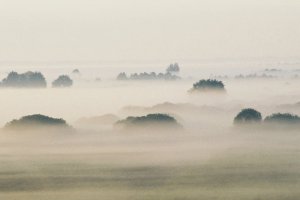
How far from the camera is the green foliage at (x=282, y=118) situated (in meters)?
15.5

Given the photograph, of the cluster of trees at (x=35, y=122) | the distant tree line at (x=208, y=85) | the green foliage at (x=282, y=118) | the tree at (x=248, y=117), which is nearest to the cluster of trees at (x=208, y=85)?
the distant tree line at (x=208, y=85)

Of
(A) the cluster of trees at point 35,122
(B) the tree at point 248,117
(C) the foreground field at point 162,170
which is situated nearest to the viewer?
(C) the foreground field at point 162,170

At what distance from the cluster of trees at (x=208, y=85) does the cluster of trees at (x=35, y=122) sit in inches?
98.9

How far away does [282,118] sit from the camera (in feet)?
50.9

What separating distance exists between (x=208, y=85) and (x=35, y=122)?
126 inches

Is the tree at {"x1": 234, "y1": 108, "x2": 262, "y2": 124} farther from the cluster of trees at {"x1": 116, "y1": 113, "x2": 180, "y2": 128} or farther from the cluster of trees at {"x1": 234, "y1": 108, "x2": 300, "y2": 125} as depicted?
the cluster of trees at {"x1": 116, "y1": 113, "x2": 180, "y2": 128}

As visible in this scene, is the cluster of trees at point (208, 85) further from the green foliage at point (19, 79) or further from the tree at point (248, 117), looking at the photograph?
the green foliage at point (19, 79)

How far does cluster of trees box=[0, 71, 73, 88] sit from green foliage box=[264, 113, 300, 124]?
3.73m

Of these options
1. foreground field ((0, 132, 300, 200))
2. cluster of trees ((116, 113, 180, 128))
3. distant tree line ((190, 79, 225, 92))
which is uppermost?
distant tree line ((190, 79, 225, 92))

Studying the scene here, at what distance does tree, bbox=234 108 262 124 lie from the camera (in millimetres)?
15445

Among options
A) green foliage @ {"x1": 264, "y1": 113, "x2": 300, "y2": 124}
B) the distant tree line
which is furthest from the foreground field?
the distant tree line

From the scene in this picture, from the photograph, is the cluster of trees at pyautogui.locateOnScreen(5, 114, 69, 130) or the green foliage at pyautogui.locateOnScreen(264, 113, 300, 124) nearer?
the cluster of trees at pyautogui.locateOnScreen(5, 114, 69, 130)

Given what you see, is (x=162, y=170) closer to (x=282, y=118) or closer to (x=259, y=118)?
(x=259, y=118)

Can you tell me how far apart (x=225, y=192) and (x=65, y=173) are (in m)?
2.79
